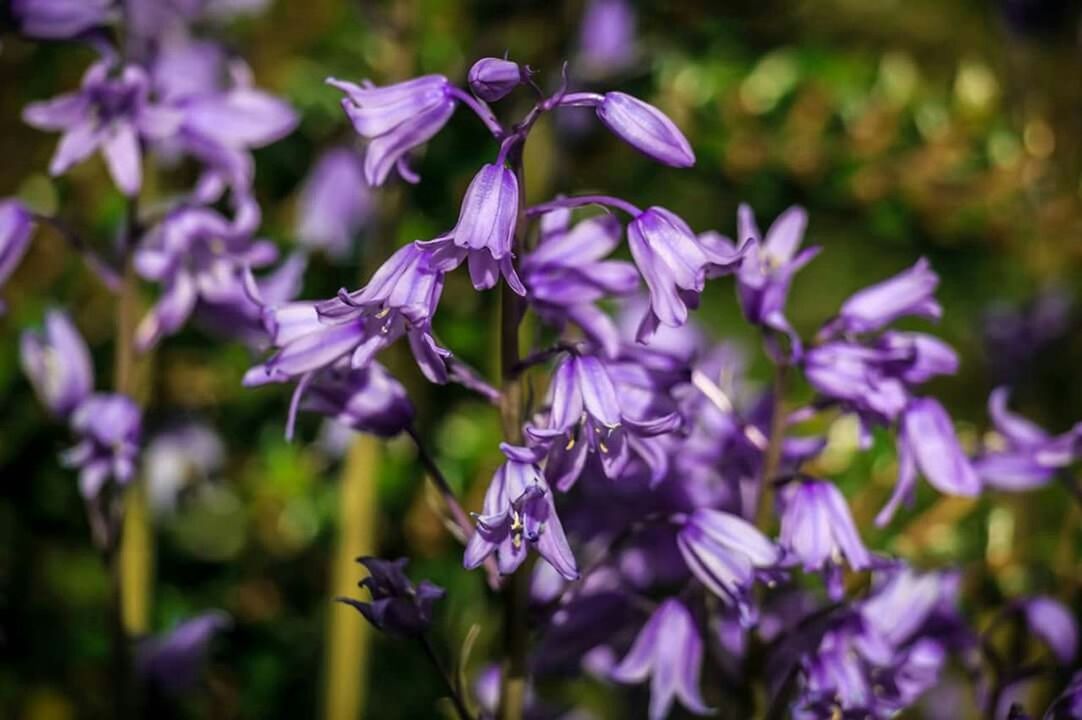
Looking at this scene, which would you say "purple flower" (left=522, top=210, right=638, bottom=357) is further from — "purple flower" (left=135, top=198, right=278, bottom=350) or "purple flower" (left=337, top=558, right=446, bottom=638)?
"purple flower" (left=135, top=198, right=278, bottom=350)

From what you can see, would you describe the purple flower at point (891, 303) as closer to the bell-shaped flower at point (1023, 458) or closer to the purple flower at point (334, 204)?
the bell-shaped flower at point (1023, 458)

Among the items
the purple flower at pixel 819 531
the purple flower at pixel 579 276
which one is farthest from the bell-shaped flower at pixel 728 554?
the purple flower at pixel 579 276

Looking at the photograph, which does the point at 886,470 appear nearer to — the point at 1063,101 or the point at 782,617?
the point at 782,617

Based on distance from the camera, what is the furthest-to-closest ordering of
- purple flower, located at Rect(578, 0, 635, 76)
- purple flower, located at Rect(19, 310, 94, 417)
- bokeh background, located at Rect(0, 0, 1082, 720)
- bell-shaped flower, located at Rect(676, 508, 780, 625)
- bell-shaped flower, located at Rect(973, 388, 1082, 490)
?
purple flower, located at Rect(578, 0, 635, 76), bokeh background, located at Rect(0, 0, 1082, 720), purple flower, located at Rect(19, 310, 94, 417), bell-shaped flower, located at Rect(973, 388, 1082, 490), bell-shaped flower, located at Rect(676, 508, 780, 625)

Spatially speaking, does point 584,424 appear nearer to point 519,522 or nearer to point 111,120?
point 519,522

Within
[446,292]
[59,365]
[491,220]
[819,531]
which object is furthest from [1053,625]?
[446,292]

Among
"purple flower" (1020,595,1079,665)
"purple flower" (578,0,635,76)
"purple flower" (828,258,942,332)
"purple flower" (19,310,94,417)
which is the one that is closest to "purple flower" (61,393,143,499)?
"purple flower" (19,310,94,417)
